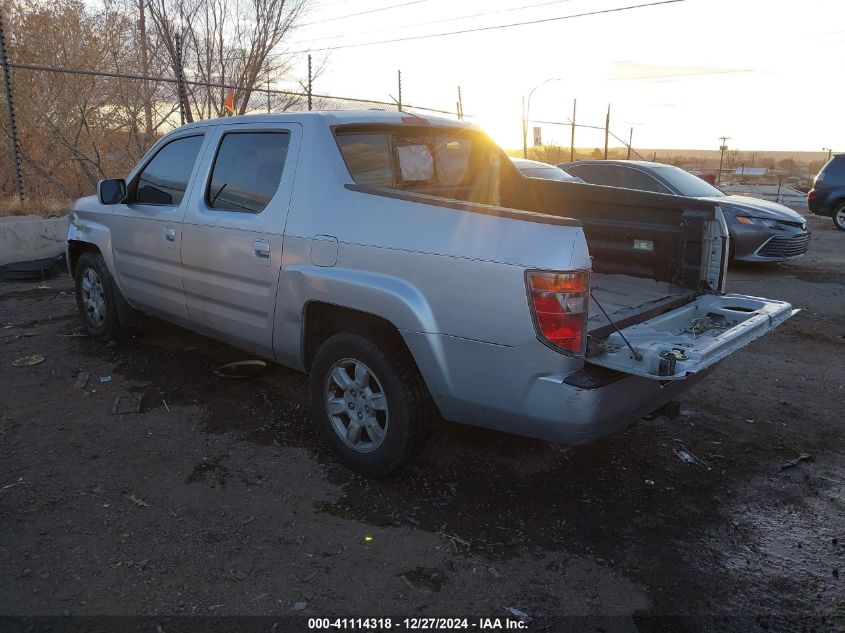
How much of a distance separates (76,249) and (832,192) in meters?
15.6

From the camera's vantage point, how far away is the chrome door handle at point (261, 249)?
149 inches

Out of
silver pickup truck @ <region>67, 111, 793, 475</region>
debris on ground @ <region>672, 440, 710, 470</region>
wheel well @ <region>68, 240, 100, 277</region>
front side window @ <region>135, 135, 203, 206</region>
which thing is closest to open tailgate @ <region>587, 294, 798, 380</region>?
silver pickup truck @ <region>67, 111, 793, 475</region>

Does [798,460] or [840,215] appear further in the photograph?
[840,215]

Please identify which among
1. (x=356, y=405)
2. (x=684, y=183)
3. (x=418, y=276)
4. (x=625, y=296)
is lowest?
(x=356, y=405)

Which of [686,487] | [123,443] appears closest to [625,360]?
[686,487]

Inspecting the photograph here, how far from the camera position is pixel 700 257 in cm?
387

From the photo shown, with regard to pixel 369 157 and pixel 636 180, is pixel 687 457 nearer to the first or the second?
pixel 369 157

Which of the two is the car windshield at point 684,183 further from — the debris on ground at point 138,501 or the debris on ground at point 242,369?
the debris on ground at point 138,501

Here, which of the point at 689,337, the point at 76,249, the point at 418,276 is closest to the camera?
the point at 418,276

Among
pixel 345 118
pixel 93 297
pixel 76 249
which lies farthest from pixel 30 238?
pixel 345 118

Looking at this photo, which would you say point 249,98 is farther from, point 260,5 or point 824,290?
point 824,290

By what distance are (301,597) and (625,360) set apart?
5.56ft

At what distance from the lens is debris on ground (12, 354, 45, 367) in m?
5.38

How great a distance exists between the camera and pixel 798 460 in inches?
154
